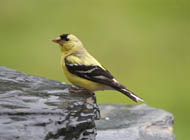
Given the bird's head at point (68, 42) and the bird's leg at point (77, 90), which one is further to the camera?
the bird's head at point (68, 42)

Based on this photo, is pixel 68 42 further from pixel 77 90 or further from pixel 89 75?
pixel 77 90

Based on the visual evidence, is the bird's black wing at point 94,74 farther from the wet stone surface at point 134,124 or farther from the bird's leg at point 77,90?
the wet stone surface at point 134,124

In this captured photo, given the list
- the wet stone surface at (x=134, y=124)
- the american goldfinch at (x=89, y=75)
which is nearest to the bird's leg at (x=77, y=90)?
the american goldfinch at (x=89, y=75)

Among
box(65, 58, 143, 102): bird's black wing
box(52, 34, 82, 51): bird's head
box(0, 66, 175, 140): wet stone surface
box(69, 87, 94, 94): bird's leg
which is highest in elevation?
box(52, 34, 82, 51): bird's head

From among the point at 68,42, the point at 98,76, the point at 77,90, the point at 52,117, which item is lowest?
the point at 52,117

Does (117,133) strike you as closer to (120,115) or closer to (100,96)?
(120,115)

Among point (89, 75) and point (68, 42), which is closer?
point (89, 75)

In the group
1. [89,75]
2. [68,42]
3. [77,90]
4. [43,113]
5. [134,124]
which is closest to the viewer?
[43,113]

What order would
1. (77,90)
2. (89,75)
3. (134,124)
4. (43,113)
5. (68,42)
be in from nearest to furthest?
(43,113), (77,90), (89,75), (68,42), (134,124)

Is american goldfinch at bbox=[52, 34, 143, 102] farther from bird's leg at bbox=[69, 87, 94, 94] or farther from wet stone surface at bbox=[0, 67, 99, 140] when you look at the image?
wet stone surface at bbox=[0, 67, 99, 140]

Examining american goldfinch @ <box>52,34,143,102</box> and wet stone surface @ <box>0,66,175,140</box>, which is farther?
american goldfinch @ <box>52,34,143,102</box>

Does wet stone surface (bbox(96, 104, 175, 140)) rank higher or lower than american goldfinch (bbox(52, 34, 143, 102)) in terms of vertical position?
lower

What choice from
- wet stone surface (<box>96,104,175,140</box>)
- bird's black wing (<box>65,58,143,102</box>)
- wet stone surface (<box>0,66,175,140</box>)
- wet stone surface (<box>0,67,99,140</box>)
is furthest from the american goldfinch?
wet stone surface (<box>96,104,175,140</box>)

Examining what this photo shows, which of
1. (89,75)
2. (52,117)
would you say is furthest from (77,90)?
(52,117)
